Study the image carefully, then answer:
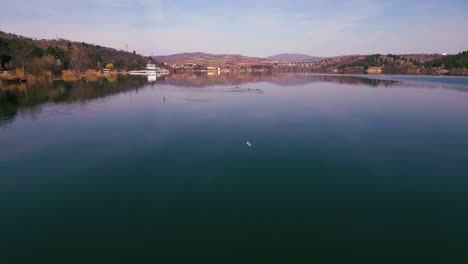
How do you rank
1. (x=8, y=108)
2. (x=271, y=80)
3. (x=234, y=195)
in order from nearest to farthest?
(x=234, y=195)
(x=8, y=108)
(x=271, y=80)

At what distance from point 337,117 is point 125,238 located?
18507 mm

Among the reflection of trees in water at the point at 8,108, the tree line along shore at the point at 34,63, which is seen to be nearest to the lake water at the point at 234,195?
the reflection of trees in water at the point at 8,108

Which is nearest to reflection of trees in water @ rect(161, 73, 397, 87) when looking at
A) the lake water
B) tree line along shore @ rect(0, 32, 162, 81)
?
tree line along shore @ rect(0, 32, 162, 81)

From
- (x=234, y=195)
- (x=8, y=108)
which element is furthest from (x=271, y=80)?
(x=234, y=195)

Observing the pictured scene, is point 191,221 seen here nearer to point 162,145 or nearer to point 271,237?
point 271,237

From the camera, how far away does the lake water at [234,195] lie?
21.1ft

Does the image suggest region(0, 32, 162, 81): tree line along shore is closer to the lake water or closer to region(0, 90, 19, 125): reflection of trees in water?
region(0, 90, 19, 125): reflection of trees in water

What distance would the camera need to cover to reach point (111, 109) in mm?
26344

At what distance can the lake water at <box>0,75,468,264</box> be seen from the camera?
6438 mm

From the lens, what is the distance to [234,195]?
29.1 ft

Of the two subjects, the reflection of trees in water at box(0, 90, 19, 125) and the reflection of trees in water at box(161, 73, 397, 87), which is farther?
the reflection of trees in water at box(161, 73, 397, 87)

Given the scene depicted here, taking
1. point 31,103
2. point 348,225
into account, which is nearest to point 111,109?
point 31,103

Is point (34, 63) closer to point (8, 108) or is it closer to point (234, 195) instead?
point (8, 108)

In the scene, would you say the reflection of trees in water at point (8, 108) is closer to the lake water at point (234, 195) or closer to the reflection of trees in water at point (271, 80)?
the lake water at point (234, 195)
